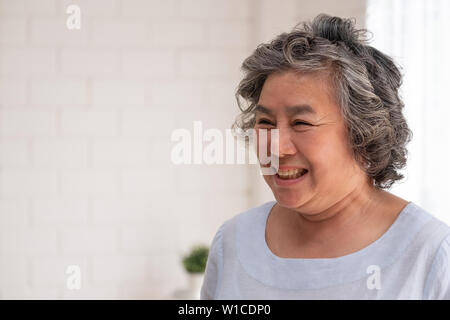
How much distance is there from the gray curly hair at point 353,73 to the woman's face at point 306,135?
20mm

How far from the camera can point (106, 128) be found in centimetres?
226

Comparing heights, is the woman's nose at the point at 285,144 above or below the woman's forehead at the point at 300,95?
below

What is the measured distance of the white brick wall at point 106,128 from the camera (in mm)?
2227

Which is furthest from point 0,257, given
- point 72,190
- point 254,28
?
point 254,28

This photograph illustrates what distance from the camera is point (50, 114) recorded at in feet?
7.32

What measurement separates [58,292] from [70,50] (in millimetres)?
989

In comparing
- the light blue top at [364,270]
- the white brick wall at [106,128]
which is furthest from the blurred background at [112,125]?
the light blue top at [364,270]

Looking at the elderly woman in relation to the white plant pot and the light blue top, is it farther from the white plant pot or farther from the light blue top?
the white plant pot

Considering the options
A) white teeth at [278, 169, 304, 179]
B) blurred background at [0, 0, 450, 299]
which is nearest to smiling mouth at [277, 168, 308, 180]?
white teeth at [278, 169, 304, 179]

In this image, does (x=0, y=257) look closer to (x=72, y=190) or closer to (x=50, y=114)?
(x=72, y=190)

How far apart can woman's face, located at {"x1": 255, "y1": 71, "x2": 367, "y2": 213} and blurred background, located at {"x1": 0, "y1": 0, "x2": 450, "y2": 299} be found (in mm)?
1287
